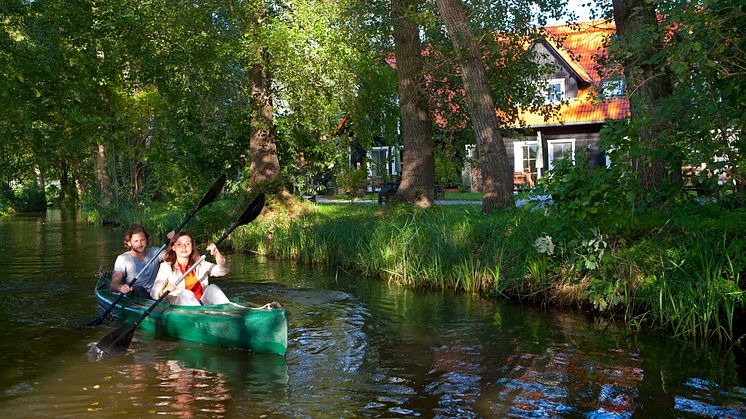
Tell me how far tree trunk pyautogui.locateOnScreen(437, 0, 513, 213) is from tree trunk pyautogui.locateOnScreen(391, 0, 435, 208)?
2433mm

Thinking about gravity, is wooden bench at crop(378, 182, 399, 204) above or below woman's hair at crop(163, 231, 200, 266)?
above

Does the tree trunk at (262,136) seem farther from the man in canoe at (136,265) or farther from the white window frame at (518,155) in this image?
the white window frame at (518,155)

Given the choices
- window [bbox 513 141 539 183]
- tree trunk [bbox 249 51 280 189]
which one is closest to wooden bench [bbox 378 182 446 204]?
tree trunk [bbox 249 51 280 189]

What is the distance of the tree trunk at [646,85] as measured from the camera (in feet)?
32.0

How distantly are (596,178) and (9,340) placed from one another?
7809 mm

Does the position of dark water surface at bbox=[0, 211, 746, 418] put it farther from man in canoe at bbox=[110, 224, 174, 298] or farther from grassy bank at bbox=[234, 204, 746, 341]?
man in canoe at bbox=[110, 224, 174, 298]

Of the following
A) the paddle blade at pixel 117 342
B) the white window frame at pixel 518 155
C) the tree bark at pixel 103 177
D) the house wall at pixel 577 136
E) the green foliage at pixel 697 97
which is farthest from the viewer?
the white window frame at pixel 518 155

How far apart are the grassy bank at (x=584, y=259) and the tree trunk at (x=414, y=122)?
1949 mm

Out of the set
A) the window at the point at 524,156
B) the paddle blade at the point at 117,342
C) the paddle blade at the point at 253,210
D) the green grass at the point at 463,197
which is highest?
the window at the point at 524,156

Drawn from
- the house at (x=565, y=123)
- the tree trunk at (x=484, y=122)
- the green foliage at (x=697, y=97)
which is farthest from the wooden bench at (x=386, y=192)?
the green foliage at (x=697, y=97)

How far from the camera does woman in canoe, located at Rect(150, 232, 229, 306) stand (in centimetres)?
936

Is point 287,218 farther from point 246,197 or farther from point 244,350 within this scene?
point 244,350

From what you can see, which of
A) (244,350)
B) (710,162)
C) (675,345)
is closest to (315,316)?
(244,350)

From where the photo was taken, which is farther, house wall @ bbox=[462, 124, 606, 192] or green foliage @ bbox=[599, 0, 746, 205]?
house wall @ bbox=[462, 124, 606, 192]
